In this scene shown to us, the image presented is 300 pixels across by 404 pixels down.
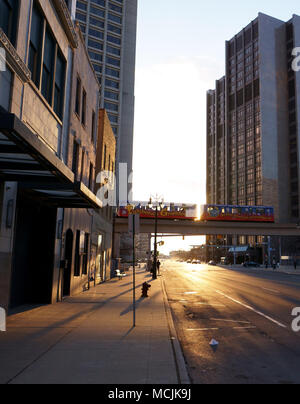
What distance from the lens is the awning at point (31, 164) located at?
6332mm

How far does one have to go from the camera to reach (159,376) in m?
5.95

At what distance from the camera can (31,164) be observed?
27.6 feet

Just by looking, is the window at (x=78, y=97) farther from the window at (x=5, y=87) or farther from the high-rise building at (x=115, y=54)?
the high-rise building at (x=115, y=54)

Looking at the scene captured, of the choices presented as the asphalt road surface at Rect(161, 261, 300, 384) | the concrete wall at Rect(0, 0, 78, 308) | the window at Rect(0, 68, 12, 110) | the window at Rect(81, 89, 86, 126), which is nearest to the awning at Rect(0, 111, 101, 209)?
the concrete wall at Rect(0, 0, 78, 308)

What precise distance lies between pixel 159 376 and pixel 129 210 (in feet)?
144

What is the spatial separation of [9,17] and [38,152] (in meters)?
5.42

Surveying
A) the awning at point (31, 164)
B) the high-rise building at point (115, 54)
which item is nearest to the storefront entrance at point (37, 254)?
the awning at point (31, 164)

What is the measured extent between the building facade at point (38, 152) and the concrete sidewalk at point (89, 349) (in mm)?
1955

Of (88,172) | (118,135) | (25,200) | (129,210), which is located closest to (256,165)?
(118,135)

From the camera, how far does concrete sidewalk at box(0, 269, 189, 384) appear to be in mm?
5895

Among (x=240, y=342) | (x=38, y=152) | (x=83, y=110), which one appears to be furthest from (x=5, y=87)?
(x=83, y=110)

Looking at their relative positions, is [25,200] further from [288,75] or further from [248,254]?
[288,75]

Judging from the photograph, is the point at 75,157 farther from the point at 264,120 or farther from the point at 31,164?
the point at 264,120

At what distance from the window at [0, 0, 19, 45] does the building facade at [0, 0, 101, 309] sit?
2cm
